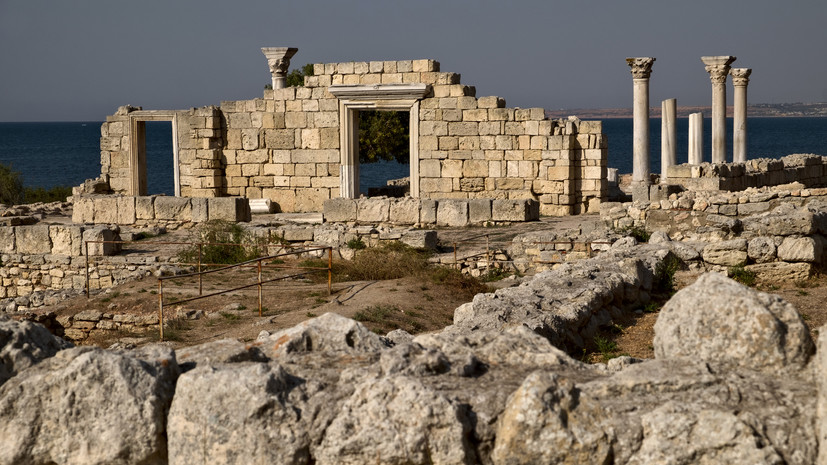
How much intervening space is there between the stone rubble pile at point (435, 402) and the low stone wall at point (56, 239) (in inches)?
A: 468

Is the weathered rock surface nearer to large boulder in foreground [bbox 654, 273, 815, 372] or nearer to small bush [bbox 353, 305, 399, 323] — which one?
small bush [bbox 353, 305, 399, 323]

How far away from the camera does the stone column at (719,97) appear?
24.4 meters

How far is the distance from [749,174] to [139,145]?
14.4 m

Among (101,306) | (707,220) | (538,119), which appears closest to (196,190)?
(538,119)

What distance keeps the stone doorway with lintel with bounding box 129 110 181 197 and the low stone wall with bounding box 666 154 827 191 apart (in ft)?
38.4

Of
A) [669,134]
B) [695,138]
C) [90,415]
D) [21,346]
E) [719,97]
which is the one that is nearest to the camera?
[90,415]

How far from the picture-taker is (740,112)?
83.8 ft

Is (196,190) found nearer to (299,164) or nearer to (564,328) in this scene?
(299,164)

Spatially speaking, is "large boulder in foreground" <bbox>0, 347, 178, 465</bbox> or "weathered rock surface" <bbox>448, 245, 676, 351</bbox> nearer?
"large boulder in foreground" <bbox>0, 347, 178, 465</bbox>

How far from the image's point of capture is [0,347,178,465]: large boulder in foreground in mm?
3514

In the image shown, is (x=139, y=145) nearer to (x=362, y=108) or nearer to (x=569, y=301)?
(x=362, y=108)

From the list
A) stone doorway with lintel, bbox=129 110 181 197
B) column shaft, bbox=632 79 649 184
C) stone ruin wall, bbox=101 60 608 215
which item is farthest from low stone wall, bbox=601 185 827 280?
stone doorway with lintel, bbox=129 110 181 197

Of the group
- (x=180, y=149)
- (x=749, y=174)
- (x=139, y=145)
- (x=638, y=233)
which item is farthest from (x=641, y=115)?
(x=139, y=145)

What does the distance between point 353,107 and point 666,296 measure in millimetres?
14105
